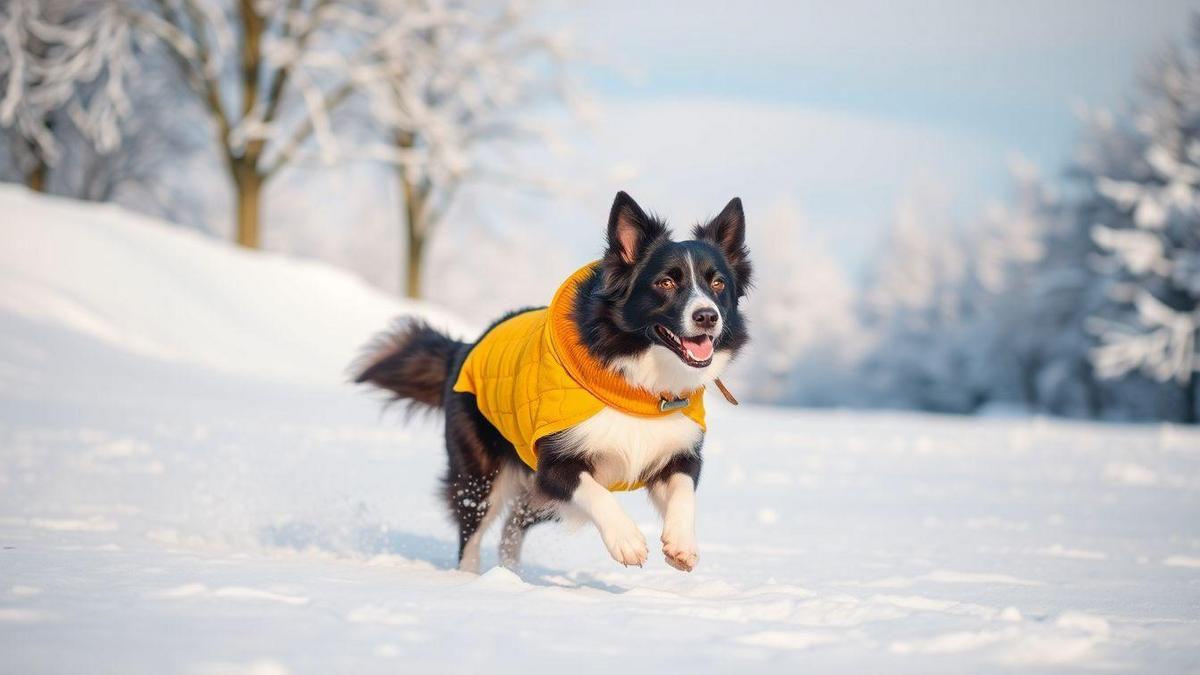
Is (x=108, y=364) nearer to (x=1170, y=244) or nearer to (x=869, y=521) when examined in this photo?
(x=869, y=521)

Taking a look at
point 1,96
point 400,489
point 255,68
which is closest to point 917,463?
point 400,489

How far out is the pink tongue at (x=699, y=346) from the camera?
452cm

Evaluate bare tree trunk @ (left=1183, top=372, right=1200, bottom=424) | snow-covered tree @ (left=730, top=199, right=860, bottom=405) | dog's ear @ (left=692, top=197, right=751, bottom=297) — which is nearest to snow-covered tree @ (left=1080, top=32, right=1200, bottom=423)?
bare tree trunk @ (left=1183, top=372, right=1200, bottom=424)

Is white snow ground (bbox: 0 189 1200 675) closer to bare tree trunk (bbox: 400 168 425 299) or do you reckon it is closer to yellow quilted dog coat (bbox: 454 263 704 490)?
yellow quilted dog coat (bbox: 454 263 704 490)

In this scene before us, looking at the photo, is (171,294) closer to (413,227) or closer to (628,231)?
(413,227)

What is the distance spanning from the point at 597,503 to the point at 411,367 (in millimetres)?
2009

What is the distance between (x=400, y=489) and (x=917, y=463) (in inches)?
248

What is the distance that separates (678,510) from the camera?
4.34 m

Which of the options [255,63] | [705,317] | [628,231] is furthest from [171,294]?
[705,317]

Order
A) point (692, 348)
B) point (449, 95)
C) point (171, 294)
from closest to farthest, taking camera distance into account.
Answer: point (692, 348) < point (171, 294) < point (449, 95)

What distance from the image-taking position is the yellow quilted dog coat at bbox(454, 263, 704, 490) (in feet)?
14.8

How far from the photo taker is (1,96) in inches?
770

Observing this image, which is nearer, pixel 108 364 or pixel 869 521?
pixel 869 521

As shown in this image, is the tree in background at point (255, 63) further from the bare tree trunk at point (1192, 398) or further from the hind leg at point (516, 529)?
the bare tree trunk at point (1192, 398)
